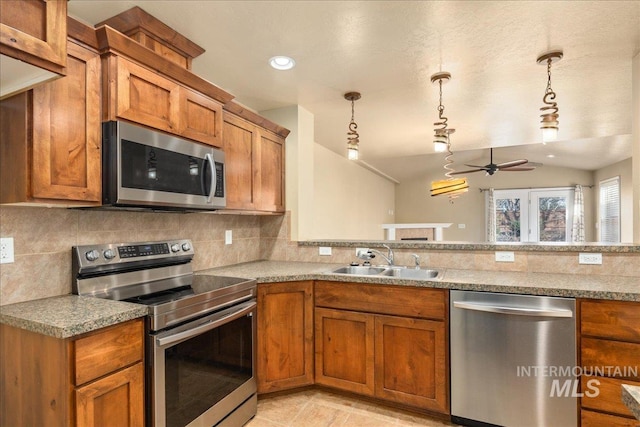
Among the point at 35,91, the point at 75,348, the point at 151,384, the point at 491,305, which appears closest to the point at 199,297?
the point at 151,384

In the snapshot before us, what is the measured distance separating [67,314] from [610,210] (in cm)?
920

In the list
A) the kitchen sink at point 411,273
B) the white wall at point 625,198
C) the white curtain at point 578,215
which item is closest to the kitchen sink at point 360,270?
the kitchen sink at point 411,273

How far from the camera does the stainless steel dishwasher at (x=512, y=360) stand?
69.6 inches

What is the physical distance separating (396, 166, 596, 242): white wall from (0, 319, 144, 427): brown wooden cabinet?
8.66m

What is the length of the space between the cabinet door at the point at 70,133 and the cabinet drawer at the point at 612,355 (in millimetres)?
2546

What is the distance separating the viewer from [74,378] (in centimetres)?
123

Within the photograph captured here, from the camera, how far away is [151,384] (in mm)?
1473

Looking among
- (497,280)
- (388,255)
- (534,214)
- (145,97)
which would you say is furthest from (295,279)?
(534,214)

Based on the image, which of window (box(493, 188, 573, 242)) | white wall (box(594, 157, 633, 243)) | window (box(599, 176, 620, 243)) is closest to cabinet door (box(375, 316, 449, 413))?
white wall (box(594, 157, 633, 243))

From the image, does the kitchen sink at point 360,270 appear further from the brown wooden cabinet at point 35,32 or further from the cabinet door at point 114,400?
the brown wooden cabinet at point 35,32

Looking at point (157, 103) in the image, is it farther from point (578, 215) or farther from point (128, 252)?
point (578, 215)

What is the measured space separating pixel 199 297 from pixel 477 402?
5.54 ft

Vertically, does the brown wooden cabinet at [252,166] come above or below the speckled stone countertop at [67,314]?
above

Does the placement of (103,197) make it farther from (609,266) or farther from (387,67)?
(609,266)
